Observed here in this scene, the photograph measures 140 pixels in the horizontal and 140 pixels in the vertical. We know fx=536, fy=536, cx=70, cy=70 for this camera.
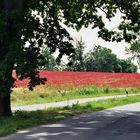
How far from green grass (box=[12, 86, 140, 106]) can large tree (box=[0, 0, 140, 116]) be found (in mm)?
10819

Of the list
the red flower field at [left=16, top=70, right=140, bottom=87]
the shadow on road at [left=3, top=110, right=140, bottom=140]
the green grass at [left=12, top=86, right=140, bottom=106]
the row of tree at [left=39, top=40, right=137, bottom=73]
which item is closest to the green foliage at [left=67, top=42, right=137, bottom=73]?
the row of tree at [left=39, top=40, right=137, bottom=73]

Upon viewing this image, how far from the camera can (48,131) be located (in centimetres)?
1775

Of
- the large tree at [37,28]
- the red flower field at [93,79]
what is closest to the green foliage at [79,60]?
the red flower field at [93,79]

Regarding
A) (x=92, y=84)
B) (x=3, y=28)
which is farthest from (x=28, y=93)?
(x=3, y=28)

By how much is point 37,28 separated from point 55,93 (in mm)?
23309

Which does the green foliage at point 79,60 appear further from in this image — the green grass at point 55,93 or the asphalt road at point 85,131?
the asphalt road at point 85,131

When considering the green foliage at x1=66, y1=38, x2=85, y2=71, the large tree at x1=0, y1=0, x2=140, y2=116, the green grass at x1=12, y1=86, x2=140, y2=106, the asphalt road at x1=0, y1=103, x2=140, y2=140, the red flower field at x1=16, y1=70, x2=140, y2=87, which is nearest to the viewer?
the asphalt road at x1=0, y1=103, x2=140, y2=140

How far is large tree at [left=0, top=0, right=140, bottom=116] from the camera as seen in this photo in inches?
862

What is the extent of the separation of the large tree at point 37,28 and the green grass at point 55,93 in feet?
35.5

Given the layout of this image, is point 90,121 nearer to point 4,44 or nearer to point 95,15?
point 4,44

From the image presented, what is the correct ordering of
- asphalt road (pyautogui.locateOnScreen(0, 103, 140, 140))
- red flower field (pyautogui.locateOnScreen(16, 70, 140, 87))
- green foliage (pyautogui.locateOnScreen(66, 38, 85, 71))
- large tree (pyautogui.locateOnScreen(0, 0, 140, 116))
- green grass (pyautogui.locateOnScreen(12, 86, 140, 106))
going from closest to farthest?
asphalt road (pyautogui.locateOnScreen(0, 103, 140, 140))
large tree (pyautogui.locateOnScreen(0, 0, 140, 116))
green grass (pyautogui.locateOnScreen(12, 86, 140, 106))
red flower field (pyautogui.locateOnScreen(16, 70, 140, 87))
green foliage (pyautogui.locateOnScreen(66, 38, 85, 71))

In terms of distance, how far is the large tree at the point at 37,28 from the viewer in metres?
21.9

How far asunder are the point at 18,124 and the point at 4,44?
4.81 metres

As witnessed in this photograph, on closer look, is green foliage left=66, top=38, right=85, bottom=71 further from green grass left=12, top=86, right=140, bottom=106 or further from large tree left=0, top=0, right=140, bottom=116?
large tree left=0, top=0, right=140, bottom=116
